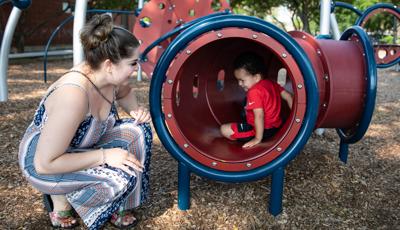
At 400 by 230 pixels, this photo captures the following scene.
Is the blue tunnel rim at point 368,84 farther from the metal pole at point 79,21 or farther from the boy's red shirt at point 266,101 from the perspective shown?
the metal pole at point 79,21

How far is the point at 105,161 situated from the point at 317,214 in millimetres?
1063

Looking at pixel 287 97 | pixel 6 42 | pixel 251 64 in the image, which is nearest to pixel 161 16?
pixel 6 42

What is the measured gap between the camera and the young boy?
2191 mm

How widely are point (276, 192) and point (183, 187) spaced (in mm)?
441

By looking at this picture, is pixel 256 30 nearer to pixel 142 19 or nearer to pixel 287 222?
pixel 287 222

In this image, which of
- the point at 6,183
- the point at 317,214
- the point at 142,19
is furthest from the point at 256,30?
the point at 142,19

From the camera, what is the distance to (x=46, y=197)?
70.4 inches

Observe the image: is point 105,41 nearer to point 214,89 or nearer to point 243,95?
point 214,89

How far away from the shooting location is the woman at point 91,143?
143 cm

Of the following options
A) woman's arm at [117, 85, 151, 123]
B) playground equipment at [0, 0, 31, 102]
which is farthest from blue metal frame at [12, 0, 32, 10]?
woman's arm at [117, 85, 151, 123]

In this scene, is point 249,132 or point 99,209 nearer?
point 99,209

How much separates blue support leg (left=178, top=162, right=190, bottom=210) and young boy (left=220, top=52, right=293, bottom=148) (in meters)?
0.45

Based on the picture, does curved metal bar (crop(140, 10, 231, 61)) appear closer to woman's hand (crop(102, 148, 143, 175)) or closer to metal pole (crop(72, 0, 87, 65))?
metal pole (crop(72, 0, 87, 65))

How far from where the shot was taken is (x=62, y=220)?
1.75 metres
